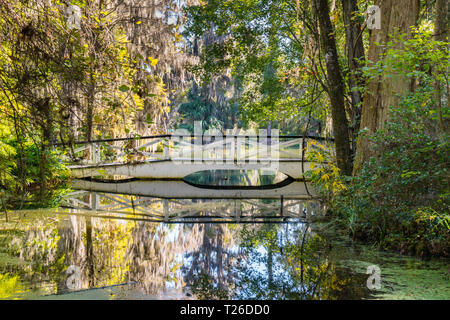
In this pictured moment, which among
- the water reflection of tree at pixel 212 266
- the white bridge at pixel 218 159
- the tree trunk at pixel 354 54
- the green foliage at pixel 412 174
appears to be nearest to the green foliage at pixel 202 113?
the white bridge at pixel 218 159

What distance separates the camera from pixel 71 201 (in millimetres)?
10000

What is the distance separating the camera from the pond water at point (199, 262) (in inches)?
151

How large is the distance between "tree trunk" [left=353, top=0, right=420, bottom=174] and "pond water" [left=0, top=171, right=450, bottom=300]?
1739mm

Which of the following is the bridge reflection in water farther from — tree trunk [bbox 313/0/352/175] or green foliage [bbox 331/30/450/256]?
green foliage [bbox 331/30/450/256]

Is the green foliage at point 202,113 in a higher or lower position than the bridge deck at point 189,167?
higher

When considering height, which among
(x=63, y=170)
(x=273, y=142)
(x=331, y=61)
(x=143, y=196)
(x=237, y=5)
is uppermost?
(x=237, y=5)

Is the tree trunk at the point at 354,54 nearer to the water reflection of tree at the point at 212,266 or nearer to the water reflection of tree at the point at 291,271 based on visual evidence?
the water reflection of tree at the point at 291,271

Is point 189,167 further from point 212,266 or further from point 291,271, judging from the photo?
point 291,271

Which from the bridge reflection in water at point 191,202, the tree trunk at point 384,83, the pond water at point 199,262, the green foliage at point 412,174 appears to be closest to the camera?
the pond water at point 199,262

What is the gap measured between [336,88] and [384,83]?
130cm

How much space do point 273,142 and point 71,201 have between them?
25.6 feet

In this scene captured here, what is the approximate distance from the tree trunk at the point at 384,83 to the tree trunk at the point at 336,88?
795mm

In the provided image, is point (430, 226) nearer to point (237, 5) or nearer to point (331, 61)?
point (331, 61)

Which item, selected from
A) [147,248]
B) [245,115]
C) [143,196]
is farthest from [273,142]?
[147,248]
